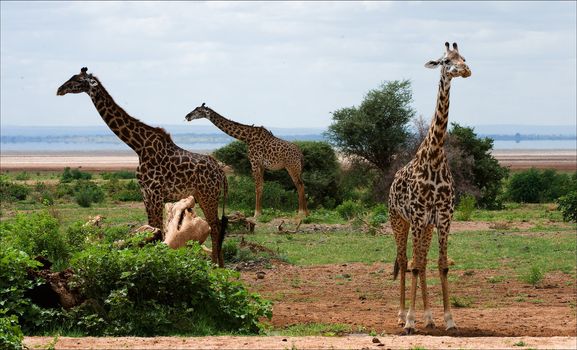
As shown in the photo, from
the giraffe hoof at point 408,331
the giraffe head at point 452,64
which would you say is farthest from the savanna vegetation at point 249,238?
the giraffe head at point 452,64

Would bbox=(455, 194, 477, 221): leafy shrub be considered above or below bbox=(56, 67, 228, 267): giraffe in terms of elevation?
below

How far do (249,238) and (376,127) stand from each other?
1455 cm

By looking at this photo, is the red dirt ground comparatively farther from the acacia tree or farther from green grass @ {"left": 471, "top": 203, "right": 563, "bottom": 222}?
the acacia tree

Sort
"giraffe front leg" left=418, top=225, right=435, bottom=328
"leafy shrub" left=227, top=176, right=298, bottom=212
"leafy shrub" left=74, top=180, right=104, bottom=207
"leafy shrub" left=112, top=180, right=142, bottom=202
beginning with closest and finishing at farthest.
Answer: "giraffe front leg" left=418, top=225, right=435, bottom=328, "leafy shrub" left=227, top=176, right=298, bottom=212, "leafy shrub" left=74, top=180, right=104, bottom=207, "leafy shrub" left=112, top=180, right=142, bottom=202

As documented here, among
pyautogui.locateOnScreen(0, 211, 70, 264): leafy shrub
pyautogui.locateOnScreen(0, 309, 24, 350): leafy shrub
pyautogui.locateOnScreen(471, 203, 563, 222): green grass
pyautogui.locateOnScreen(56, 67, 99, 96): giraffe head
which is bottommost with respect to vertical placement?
pyautogui.locateOnScreen(471, 203, 563, 222): green grass

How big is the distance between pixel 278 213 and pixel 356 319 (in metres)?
16.2

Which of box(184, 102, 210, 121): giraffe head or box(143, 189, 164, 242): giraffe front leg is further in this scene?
box(184, 102, 210, 121): giraffe head

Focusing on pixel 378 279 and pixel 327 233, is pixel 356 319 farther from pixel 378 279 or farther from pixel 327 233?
pixel 327 233

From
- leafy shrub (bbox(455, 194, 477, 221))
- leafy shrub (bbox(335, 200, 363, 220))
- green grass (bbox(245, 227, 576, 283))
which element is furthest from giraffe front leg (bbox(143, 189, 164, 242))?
leafy shrub (bbox(455, 194, 477, 221))

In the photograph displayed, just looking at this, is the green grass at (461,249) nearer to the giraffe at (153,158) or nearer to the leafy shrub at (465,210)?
the leafy shrub at (465,210)

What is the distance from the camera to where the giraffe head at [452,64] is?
11977 mm

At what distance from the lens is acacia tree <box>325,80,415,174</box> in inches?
1415

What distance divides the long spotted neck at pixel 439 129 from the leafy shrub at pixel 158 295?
104 inches

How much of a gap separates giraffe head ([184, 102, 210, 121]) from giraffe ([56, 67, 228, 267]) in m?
8.85
